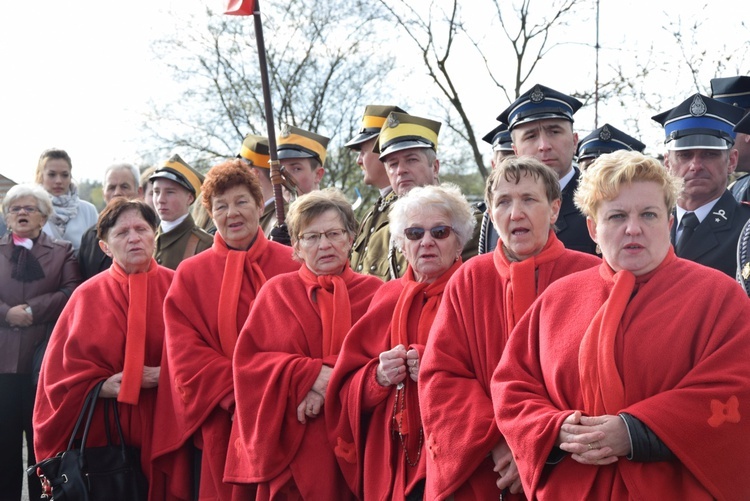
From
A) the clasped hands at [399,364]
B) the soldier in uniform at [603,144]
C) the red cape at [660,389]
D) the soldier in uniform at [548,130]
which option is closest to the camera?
the red cape at [660,389]

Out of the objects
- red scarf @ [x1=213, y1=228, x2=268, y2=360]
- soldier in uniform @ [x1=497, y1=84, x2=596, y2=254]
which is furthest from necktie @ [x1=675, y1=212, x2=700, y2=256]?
red scarf @ [x1=213, y1=228, x2=268, y2=360]

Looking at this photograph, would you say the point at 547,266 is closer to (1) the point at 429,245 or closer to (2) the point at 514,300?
(2) the point at 514,300

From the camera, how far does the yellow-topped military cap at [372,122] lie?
6.69 meters

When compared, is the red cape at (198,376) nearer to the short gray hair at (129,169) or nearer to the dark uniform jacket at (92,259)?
the dark uniform jacket at (92,259)

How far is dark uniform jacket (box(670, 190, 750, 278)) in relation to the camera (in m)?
4.32

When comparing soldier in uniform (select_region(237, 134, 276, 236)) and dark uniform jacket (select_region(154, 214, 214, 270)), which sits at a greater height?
soldier in uniform (select_region(237, 134, 276, 236))

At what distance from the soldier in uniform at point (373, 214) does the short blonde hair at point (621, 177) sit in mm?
2191

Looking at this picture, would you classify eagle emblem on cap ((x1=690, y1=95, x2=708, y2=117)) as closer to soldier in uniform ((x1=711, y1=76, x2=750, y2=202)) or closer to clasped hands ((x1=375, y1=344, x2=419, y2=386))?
soldier in uniform ((x1=711, y1=76, x2=750, y2=202))

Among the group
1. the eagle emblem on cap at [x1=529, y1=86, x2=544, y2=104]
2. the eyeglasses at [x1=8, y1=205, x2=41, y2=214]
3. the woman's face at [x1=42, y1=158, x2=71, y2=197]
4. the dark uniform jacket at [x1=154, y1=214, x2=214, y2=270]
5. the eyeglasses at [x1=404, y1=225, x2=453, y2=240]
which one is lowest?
the dark uniform jacket at [x1=154, y1=214, x2=214, y2=270]

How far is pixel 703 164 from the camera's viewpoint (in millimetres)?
4602

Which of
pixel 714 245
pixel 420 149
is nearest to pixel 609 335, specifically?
pixel 714 245

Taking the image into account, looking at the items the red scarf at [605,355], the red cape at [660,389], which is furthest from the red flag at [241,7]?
the red scarf at [605,355]

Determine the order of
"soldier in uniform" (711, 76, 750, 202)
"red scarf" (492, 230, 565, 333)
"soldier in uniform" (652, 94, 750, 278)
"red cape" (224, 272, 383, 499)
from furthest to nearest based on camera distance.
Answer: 1. "soldier in uniform" (711, 76, 750, 202)
2. "soldier in uniform" (652, 94, 750, 278)
3. "red cape" (224, 272, 383, 499)
4. "red scarf" (492, 230, 565, 333)

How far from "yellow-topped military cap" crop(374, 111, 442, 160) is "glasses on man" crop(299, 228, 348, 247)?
50.4 inches
